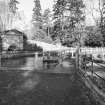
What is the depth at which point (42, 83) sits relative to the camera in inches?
265

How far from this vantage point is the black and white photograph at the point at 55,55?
524 centimetres

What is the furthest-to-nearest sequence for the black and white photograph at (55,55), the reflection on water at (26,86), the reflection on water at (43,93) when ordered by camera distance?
1. the reflection on water at (26,86)
2. the black and white photograph at (55,55)
3. the reflection on water at (43,93)

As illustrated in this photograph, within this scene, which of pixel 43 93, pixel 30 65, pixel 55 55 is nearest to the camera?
pixel 43 93

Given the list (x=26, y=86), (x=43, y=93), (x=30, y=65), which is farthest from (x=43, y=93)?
(x=30, y=65)

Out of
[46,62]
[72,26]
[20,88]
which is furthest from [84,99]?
[72,26]

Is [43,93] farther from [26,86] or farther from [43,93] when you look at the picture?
[26,86]

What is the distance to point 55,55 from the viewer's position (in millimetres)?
18859

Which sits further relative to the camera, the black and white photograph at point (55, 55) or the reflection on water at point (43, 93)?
the black and white photograph at point (55, 55)

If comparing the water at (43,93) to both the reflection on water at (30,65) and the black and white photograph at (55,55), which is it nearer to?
the black and white photograph at (55,55)

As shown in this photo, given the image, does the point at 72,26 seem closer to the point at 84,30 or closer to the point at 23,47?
the point at 84,30

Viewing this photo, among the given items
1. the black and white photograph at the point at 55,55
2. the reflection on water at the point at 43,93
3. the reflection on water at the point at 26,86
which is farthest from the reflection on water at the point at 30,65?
the reflection on water at the point at 43,93

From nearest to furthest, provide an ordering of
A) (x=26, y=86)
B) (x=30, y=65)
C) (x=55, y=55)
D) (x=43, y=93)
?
(x=43, y=93) → (x=26, y=86) → (x=30, y=65) → (x=55, y=55)

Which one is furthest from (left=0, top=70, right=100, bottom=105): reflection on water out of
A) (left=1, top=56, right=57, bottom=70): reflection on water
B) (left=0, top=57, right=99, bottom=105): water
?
(left=1, top=56, right=57, bottom=70): reflection on water

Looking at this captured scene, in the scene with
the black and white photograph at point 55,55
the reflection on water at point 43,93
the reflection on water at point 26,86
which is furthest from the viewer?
the reflection on water at point 26,86
